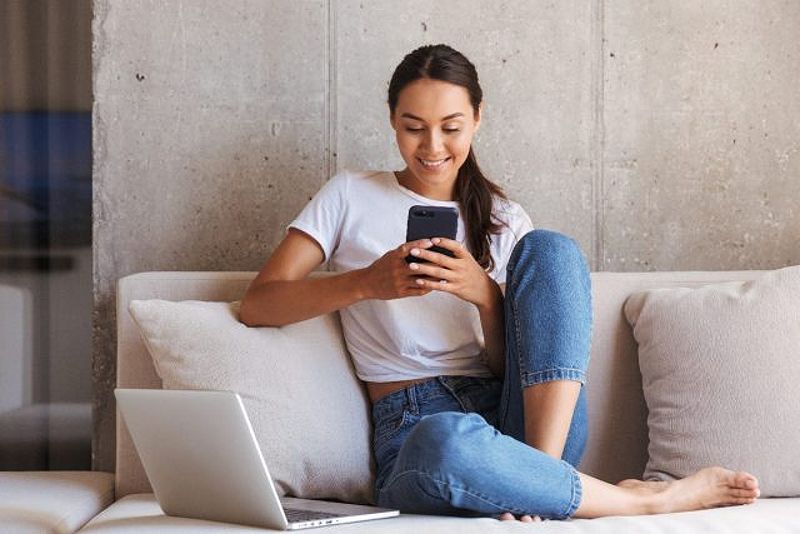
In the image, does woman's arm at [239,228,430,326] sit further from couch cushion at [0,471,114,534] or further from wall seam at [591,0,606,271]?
wall seam at [591,0,606,271]

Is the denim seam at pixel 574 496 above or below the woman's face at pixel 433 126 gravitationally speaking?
below

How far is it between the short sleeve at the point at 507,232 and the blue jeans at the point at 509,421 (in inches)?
10.1

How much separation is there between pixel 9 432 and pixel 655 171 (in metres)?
1.87

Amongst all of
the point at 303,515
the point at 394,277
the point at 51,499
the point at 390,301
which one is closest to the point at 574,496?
the point at 303,515

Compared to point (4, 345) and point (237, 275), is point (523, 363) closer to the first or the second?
point (237, 275)

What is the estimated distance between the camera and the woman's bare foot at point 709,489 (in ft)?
7.00

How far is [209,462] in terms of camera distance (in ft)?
6.18

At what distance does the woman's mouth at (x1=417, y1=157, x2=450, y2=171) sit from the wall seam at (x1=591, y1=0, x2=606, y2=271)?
0.64 m

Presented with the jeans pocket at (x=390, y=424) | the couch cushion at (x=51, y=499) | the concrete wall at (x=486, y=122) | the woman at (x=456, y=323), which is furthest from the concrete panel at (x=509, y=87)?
the couch cushion at (x=51, y=499)

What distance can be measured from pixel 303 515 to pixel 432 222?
64cm

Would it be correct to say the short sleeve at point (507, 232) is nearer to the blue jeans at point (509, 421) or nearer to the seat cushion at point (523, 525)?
the blue jeans at point (509, 421)

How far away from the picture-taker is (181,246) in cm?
294

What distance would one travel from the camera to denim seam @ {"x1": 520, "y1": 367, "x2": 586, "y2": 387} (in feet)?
7.04

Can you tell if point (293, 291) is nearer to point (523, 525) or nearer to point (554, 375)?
point (554, 375)
